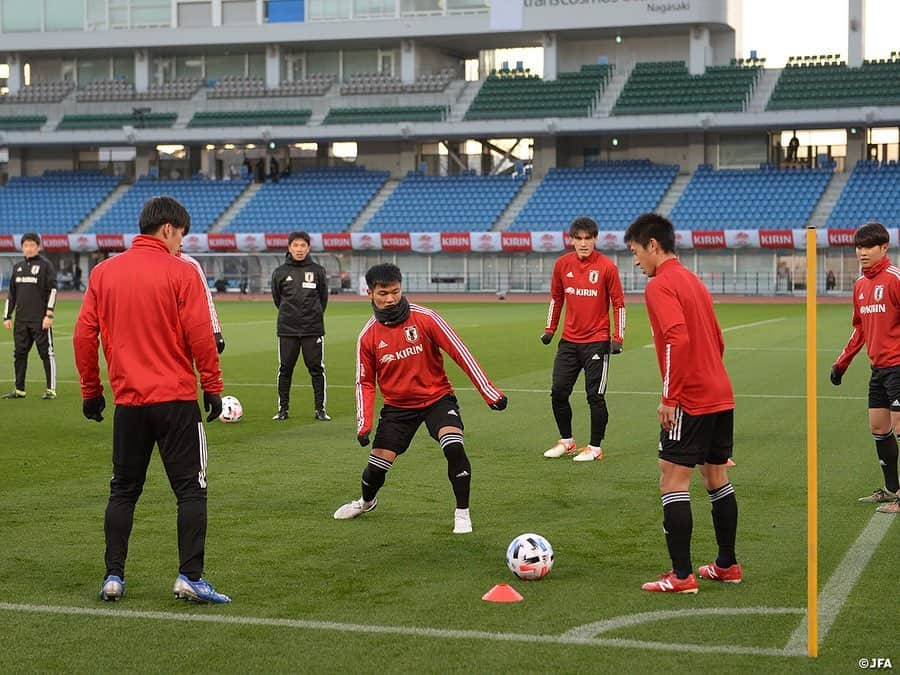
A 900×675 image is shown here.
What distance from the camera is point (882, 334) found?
9992 millimetres

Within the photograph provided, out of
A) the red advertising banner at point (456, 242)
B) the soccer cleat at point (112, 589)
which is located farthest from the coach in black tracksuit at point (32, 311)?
the red advertising banner at point (456, 242)

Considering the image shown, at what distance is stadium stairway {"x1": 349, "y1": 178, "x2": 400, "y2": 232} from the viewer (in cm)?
6041

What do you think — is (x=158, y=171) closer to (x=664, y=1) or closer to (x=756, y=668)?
(x=664, y=1)

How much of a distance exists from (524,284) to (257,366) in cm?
3382

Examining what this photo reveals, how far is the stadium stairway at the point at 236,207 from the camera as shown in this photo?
205 feet

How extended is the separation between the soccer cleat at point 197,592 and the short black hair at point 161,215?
1940 mm

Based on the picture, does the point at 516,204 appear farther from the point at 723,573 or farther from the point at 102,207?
the point at 723,573

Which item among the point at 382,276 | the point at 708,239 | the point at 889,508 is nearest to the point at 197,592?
the point at 382,276

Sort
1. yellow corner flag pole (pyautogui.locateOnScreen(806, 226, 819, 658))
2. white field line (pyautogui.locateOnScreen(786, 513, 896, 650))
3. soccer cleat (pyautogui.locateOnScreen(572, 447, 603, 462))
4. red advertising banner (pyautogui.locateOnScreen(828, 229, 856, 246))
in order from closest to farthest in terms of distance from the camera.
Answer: yellow corner flag pole (pyautogui.locateOnScreen(806, 226, 819, 658)), white field line (pyautogui.locateOnScreen(786, 513, 896, 650)), soccer cleat (pyautogui.locateOnScreen(572, 447, 603, 462)), red advertising banner (pyautogui.locateOnScreen(828, 229, 856, 246))

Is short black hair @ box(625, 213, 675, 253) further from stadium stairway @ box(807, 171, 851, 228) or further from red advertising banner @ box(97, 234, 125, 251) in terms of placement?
red advertising banner @ box(97, 234, 125, 251)

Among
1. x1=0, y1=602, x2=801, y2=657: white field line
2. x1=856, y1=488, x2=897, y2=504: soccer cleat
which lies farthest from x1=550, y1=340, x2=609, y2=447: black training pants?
x1=0, y1=602, x2=801, y2=657: white field line

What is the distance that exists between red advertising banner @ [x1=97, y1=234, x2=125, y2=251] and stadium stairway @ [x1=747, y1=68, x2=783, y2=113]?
95.1ft

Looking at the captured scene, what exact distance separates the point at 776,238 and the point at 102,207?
3387cm

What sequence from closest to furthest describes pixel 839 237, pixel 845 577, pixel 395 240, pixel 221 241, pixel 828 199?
pixel 845 577 < pixel 839 237 < pixel 828 199 < pixel 395 240 < pixel 221 241
